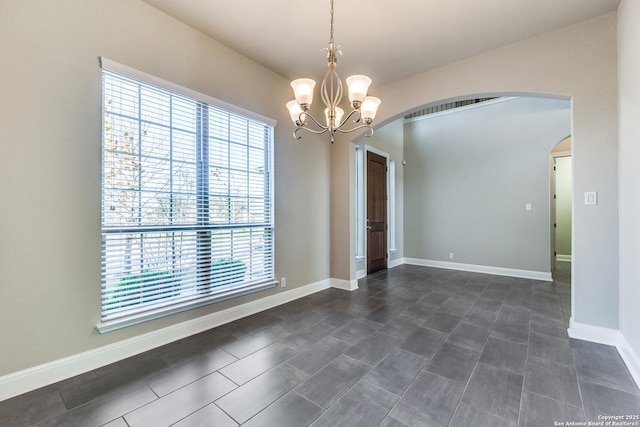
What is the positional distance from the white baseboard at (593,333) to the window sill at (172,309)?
322 cm

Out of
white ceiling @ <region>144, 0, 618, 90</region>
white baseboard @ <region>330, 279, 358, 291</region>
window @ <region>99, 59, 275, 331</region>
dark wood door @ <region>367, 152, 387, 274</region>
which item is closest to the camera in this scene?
window @ <region>99, 59, 275, 331</region>

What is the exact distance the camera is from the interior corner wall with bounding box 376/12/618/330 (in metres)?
2.52

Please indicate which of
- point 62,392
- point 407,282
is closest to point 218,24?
point 62,392

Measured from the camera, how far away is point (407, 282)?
473 centimetres

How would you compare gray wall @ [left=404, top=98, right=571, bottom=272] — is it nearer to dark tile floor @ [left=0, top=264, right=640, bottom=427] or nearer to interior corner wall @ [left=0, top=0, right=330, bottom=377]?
dark tile floor @ [left=0, top=264, right=640, bottom=427]

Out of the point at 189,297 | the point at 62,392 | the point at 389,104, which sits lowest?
the point at 62,392

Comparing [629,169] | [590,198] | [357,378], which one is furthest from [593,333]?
[357,378]

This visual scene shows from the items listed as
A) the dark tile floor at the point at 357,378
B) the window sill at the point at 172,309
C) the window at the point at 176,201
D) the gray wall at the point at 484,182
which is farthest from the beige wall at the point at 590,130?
the window sill at the point at 172,309

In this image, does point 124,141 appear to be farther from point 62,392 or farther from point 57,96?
point 62,392

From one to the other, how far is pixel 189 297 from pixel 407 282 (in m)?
3.48

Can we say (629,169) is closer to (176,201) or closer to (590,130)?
(590,130)

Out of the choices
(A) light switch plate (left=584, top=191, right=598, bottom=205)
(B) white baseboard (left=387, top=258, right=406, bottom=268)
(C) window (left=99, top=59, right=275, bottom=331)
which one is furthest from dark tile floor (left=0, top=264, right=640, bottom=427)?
(B) white baseboard (left=387, top=258, right=406, bottom=268)

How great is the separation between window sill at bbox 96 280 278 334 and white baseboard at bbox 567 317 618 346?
3.22 meters

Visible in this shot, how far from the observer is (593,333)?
257cm
